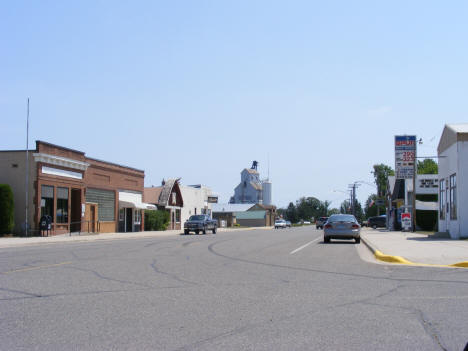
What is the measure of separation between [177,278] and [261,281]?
6.22 feet

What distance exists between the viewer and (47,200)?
3694cm

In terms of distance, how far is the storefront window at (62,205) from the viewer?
38.5 meters

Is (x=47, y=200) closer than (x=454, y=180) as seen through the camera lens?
No

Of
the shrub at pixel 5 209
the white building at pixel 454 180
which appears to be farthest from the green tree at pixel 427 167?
the shrub at pixel 5 209

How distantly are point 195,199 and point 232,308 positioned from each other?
218 feet

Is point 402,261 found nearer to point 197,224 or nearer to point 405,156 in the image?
point 405,156

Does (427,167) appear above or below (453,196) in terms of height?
above

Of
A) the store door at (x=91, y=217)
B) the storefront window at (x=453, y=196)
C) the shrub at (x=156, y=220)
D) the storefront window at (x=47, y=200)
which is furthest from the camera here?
the shrub at (x=156, y=220)

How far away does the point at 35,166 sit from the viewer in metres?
35.6

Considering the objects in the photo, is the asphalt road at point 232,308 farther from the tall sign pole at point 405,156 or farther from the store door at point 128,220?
the store door at point 128,220

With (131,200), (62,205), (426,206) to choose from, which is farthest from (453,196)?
(131,200)

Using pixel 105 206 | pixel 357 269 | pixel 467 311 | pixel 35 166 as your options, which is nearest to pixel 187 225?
pixel 105 206

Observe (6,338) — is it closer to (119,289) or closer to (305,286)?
(119,289)

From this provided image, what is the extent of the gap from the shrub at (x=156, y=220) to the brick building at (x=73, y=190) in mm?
1432
